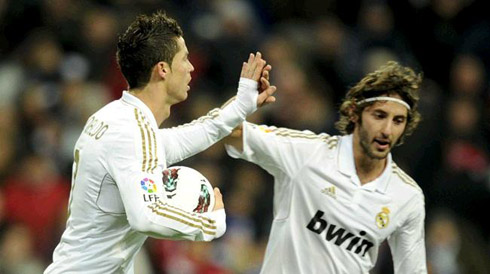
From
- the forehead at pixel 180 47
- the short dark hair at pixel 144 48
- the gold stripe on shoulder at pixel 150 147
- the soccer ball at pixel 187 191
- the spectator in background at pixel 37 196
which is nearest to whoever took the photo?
the gold stripe on shoulder at pixel 150 147

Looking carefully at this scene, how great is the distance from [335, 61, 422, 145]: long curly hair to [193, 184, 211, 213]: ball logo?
1389mm

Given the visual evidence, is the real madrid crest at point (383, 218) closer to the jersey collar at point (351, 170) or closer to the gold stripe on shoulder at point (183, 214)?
the jersey collar at point (351, 170)

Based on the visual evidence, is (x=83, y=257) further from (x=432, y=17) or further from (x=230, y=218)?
(x=432, y=17)

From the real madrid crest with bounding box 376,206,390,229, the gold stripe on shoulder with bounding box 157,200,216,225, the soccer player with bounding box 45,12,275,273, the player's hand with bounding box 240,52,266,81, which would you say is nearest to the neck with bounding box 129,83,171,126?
the soccer player with bounding box 45,12,275,273

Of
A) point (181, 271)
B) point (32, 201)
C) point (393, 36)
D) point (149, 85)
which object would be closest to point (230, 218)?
point (181, 271)

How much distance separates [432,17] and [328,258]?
5.33 meters

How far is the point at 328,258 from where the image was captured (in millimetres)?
5398

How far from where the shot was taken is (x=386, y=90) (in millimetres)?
5648

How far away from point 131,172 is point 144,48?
649 millimetres

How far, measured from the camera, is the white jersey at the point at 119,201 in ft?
14.3

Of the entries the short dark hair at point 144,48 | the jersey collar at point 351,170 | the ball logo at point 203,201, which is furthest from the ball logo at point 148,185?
the jersey collar at point 351,170

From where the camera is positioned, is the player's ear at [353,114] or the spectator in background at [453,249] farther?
the spectator in background at [453,249]

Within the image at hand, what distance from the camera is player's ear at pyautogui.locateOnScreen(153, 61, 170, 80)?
471 centimetres

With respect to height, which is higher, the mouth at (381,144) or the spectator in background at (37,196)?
the mouth at (381,144)
